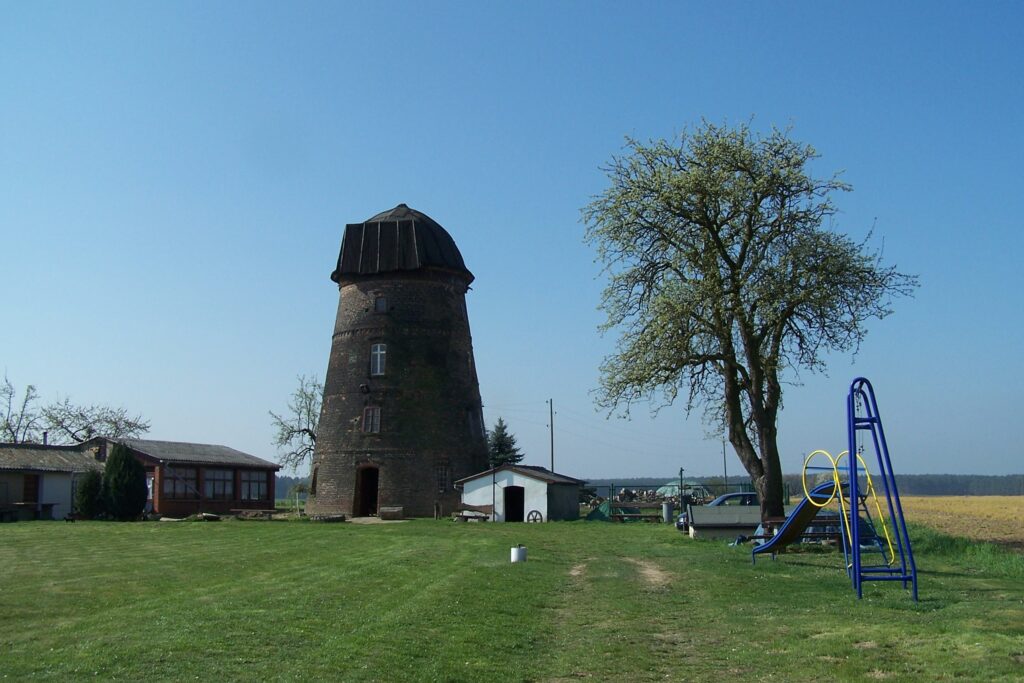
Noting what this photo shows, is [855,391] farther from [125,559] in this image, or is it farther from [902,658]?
[125,559]

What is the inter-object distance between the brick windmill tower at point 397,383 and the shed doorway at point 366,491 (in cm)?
5

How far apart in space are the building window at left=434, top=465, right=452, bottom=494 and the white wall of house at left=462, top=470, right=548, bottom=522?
2.91 metres

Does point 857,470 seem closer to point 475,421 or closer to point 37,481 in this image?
point 475,421

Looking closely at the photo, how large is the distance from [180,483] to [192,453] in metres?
2.82

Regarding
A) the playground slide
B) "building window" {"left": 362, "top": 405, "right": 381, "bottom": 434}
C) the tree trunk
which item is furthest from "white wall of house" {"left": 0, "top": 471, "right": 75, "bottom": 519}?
the playground slide

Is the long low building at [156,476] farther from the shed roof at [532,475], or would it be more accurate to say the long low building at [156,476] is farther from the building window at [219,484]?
the shed roof at [532,475]

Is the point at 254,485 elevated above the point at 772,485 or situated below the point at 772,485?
below

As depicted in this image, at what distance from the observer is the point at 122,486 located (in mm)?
46375

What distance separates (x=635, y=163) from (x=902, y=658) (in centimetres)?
2221

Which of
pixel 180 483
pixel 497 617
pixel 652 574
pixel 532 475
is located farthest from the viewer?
pixel 180 483

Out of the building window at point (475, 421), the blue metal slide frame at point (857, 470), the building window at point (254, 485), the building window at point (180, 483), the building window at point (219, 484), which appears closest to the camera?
the blue metal slide frame at point (857, 470)

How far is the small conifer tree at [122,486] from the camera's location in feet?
152

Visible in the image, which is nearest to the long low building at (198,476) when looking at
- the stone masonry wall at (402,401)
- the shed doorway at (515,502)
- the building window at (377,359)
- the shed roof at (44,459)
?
the shed roof at (44,459)

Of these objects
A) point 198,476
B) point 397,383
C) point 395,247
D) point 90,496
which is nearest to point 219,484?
point 198,476
